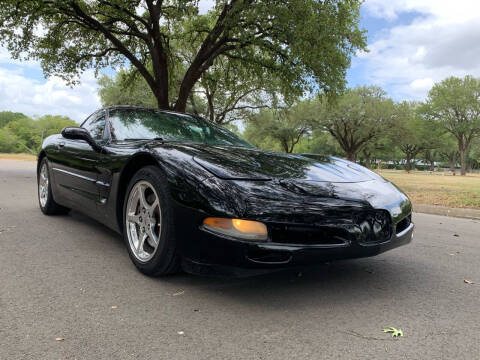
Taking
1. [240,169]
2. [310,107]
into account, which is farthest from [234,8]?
[310,107]

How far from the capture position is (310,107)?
34.0 meters

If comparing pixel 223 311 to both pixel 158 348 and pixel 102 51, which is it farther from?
pixel 102 51

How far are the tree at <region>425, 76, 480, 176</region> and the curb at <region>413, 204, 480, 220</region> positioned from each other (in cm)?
3979

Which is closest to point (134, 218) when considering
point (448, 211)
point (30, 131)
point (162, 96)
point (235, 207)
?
point (235, 207)

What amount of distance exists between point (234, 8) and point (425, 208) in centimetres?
771

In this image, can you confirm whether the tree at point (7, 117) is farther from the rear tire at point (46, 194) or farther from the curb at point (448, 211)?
the curb at point (448, 211)

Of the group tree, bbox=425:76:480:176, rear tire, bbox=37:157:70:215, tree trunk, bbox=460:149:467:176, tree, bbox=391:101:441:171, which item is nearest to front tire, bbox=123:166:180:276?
rear tire, bbox=37:157:70:215

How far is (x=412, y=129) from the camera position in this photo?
119 ft

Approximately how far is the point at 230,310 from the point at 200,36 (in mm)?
16612

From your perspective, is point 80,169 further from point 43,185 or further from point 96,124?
point 43,185

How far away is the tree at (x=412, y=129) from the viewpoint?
34.0m

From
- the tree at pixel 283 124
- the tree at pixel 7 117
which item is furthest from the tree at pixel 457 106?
the tree at pixel 7 117

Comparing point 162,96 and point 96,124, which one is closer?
point 96,124

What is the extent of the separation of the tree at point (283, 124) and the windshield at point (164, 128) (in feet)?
86.8
